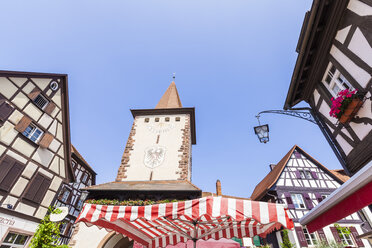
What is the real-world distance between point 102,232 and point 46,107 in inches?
326

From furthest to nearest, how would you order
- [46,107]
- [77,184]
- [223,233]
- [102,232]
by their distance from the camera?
[77,184] < [46,107] < [102,232] < [223,233]

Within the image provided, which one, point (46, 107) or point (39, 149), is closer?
→ point (39, 149)

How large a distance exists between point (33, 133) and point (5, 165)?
227 cm

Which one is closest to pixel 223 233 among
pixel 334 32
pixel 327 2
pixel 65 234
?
pixel 334 32

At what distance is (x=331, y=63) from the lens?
6.30 metres

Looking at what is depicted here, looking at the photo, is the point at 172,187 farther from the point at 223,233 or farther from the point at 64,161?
the point at 64,161

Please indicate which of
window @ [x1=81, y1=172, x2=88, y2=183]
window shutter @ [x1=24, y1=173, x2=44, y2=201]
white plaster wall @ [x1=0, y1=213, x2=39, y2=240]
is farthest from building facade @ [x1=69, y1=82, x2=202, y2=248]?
window @ [x1=81, y1=172, x2=88, y2=183]

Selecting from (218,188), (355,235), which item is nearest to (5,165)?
(218,188)

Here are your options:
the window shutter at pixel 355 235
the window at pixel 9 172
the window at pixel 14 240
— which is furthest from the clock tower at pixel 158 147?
the window shutter at pixel 355 235

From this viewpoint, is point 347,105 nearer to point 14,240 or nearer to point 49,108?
point 14,240

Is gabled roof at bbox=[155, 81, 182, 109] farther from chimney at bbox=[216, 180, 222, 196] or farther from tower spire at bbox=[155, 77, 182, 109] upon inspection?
chimney at bbox=[216, 180, 222, 196]

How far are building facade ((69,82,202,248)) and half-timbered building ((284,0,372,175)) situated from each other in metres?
7.06

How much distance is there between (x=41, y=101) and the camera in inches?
463

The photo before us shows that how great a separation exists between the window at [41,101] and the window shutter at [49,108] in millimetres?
165
